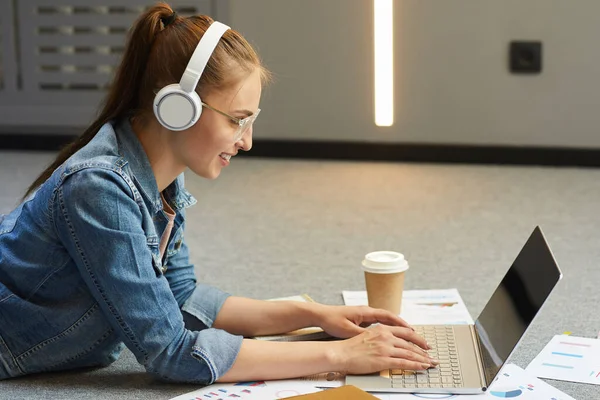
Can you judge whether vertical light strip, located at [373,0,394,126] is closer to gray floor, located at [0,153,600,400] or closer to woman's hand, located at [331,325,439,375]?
gray floor, located at [0,153,600,400]

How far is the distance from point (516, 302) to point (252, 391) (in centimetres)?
44

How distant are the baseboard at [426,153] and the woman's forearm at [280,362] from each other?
7.51 feet

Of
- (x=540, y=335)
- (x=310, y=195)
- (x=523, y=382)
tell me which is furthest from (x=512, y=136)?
(x=523, y=382)

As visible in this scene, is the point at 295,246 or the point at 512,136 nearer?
the point at 295,246

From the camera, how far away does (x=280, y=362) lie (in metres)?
1.44

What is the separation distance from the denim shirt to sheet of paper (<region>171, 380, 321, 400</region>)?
23 mm

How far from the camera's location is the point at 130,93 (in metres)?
1.47

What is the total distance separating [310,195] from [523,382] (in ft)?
5.68

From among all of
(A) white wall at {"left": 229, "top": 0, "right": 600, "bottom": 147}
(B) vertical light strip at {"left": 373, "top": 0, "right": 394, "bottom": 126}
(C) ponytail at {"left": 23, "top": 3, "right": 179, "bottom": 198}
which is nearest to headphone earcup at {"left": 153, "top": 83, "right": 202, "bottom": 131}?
(C) ponytail at {"left": 23, "top": 3, "right": 179, "bottom": 198}

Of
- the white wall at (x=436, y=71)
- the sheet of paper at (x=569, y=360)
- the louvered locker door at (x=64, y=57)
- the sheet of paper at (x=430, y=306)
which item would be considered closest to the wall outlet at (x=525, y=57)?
the white wall at (x=436, y=71)

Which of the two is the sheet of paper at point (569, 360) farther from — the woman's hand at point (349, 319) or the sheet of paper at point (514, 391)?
the woman's hand at point (349, 319)

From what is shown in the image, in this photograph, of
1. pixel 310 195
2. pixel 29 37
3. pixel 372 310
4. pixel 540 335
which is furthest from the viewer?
pixel 29 37

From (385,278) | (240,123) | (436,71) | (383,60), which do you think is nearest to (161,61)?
(240,123)

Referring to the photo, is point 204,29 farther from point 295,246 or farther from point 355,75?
point 355,75
